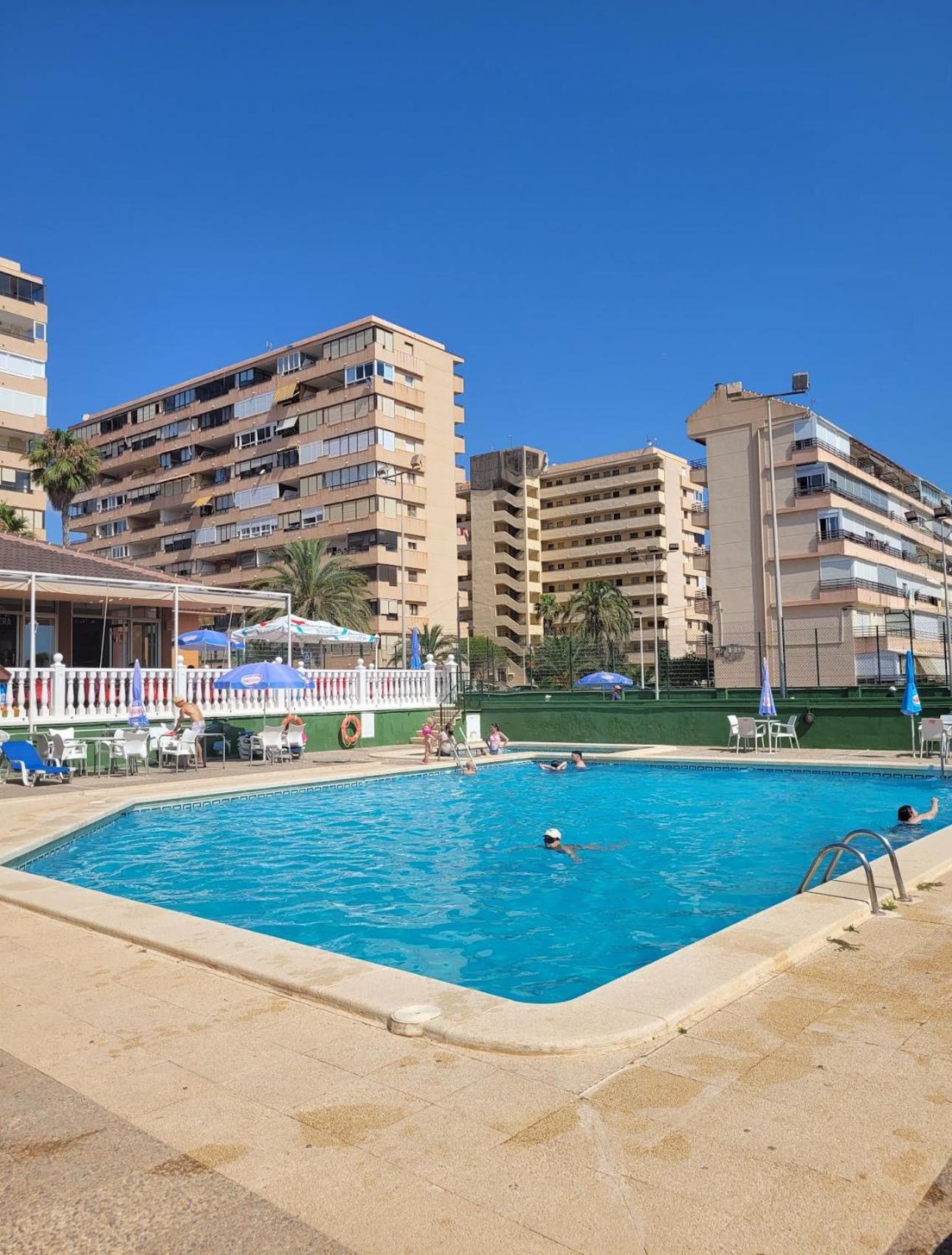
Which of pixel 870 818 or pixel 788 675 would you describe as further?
pixel 788 675

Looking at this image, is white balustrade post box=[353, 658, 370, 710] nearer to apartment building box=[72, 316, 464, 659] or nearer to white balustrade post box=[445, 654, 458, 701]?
white balustrade post box=[445, 654, 458, 701]

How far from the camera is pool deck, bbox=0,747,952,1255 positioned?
297cm

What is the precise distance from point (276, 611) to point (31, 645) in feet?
127

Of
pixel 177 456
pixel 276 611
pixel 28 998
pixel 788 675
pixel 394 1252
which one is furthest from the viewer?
pixel 177 456

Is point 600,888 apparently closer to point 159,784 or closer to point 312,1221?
point 312,1221

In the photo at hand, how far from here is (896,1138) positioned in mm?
3523

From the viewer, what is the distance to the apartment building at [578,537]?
286 ft

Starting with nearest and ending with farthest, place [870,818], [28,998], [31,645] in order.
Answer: [28,998]
[870,818]
[31,645]

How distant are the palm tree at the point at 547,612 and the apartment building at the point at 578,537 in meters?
0.70

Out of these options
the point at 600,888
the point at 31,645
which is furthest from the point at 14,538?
the point at 600,888

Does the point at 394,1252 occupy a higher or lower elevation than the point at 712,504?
lower

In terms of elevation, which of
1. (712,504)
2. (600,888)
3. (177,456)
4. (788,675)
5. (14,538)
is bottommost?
(600,888)

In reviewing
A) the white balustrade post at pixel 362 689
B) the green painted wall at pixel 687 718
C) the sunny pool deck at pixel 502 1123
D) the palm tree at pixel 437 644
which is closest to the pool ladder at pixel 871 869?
the sunny pool deck at pixel 502 1123

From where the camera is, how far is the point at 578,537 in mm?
92000
